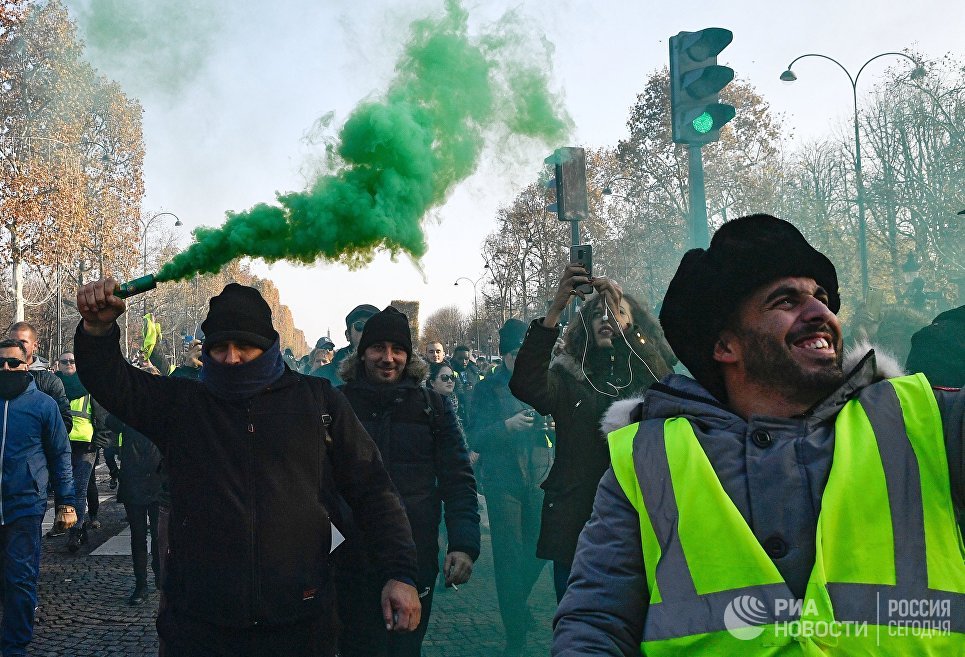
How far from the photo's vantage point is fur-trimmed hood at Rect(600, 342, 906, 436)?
167 centimetres

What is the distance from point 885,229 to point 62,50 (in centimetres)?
3060

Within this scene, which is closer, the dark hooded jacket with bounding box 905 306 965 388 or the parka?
the dark hooded jacket with bounding box 905 306 965 388

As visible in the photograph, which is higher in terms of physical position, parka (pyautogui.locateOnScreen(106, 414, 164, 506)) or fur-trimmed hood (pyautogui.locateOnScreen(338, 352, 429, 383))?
fur-trimmed hood (pyautogui.locateOnScreen(338, 352, 429, 383))

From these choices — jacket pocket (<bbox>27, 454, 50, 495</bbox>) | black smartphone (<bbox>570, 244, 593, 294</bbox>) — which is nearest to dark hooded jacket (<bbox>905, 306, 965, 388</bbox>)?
black smartphone (<bbox>570, 244, 593, 294</bbox>)

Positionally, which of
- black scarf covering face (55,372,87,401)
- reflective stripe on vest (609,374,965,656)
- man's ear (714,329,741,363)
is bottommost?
reflective stripe on vest (609,374,965,656)

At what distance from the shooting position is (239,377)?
2941mm

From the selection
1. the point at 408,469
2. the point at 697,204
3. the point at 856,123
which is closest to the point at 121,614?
the point at 408,469

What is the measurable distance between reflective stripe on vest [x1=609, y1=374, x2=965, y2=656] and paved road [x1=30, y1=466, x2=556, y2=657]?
373 cm

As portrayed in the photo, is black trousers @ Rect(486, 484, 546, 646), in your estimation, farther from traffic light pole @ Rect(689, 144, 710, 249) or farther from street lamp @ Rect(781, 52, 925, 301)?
street lamp @ Rect(781, 52, 925, 301)

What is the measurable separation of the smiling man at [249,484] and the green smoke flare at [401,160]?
0.73m

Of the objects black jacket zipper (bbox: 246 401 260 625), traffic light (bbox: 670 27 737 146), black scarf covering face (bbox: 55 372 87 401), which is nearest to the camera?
black jacket zipper (bbox: 246 401 260 625)

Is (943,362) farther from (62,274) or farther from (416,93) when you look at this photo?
(62,274)

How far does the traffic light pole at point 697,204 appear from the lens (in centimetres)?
619

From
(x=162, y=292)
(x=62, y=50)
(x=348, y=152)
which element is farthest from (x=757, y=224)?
(x=162, y=292)
